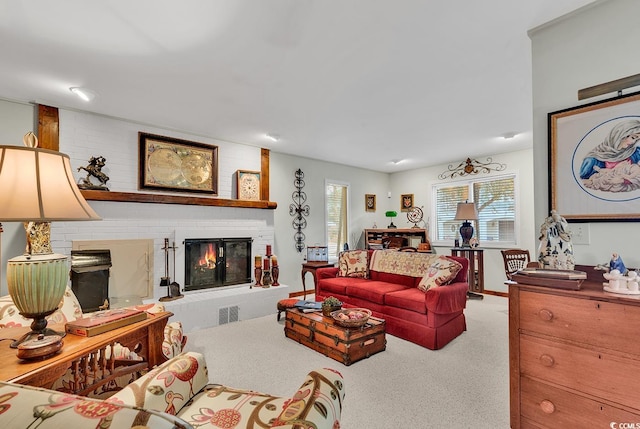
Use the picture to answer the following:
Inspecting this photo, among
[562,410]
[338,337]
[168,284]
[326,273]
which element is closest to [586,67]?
[562,410]

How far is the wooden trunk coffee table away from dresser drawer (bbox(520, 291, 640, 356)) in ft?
4.73

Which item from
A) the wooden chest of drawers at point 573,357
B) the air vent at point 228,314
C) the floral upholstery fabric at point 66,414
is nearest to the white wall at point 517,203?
the wooden chest of drawers at point 573,357

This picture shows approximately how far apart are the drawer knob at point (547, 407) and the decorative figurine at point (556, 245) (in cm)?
68

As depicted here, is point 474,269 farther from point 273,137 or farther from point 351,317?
point 273,137

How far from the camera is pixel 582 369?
1.37 meters

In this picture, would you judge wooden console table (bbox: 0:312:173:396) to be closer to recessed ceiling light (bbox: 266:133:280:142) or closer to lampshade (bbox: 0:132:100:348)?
lampshade (bbox: 0:132:100:348)

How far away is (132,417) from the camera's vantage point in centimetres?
50

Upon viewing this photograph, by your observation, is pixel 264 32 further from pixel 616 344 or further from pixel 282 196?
pixel 282 196

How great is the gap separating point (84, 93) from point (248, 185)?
7.47 ft

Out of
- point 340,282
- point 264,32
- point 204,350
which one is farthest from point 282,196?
point 264,32

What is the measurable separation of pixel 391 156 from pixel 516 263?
2.64m

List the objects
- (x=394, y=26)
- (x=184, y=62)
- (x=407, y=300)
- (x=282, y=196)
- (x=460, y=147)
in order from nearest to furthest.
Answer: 1. (x=394, y=26)
2. (x=184, y=62)
3. (x=407, y=300)
4. (x=460, y=147)
5. (x=282, y=196)

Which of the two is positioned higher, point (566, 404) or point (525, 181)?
point (525, 181)

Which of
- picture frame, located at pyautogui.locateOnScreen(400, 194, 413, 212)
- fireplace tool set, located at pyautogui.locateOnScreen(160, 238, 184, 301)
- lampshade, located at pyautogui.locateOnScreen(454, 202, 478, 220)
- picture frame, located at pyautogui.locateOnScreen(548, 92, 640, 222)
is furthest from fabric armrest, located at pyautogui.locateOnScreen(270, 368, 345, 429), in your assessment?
picture frame, located at pyautogui.locateOnScreen(400, 194, 413, 212)
